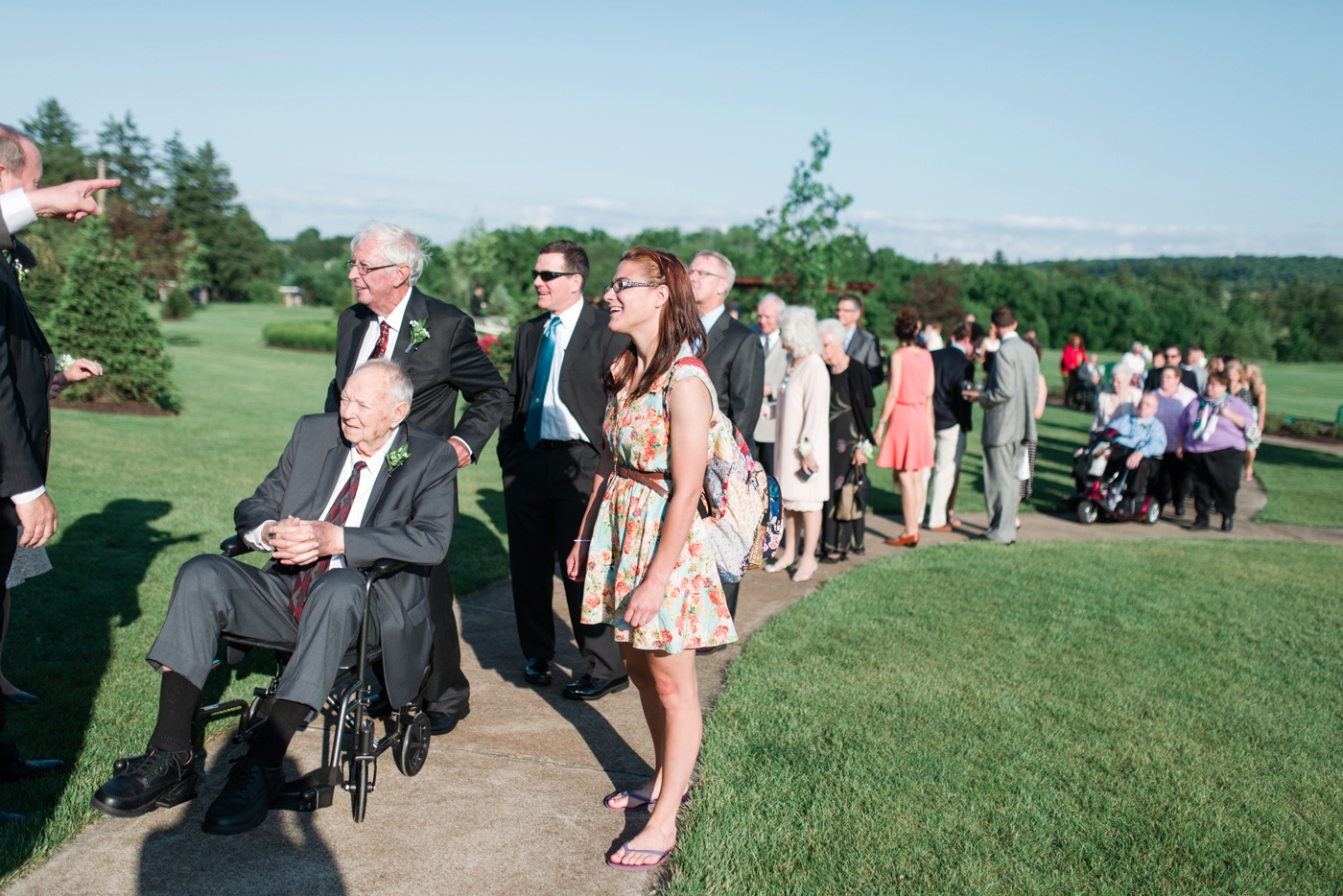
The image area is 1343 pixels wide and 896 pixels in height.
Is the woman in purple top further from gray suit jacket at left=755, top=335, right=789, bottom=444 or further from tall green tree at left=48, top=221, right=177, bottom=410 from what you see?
tall green tree at left=48, top=221, right=177, bottom=410

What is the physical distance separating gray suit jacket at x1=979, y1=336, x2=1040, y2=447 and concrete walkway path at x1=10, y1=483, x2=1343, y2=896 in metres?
5.02

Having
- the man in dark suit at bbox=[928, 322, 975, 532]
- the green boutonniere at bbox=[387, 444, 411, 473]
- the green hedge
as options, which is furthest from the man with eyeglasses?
the green hedge

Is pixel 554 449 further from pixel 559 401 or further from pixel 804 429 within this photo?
pixel 804 429

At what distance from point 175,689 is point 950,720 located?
3248 millimetres

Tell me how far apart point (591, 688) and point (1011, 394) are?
5.40 m

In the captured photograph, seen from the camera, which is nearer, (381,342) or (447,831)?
(447,831)

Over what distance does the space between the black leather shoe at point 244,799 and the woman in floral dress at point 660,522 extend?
1.16 meters

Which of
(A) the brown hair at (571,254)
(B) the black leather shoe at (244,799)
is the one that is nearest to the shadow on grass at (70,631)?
(B) the black leather shoe at (244,799)

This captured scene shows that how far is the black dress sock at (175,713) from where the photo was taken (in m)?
3.36

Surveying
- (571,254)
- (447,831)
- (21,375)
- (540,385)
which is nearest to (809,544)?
(540,385)

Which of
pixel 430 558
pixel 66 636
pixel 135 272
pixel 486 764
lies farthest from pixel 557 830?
pixel 135 272

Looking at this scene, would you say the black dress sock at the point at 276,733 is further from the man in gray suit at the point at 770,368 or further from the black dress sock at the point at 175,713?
the man in gray suit at the point at 770,368

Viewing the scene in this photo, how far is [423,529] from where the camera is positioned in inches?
151

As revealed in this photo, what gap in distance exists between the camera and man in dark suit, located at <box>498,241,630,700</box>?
15.9 ft
